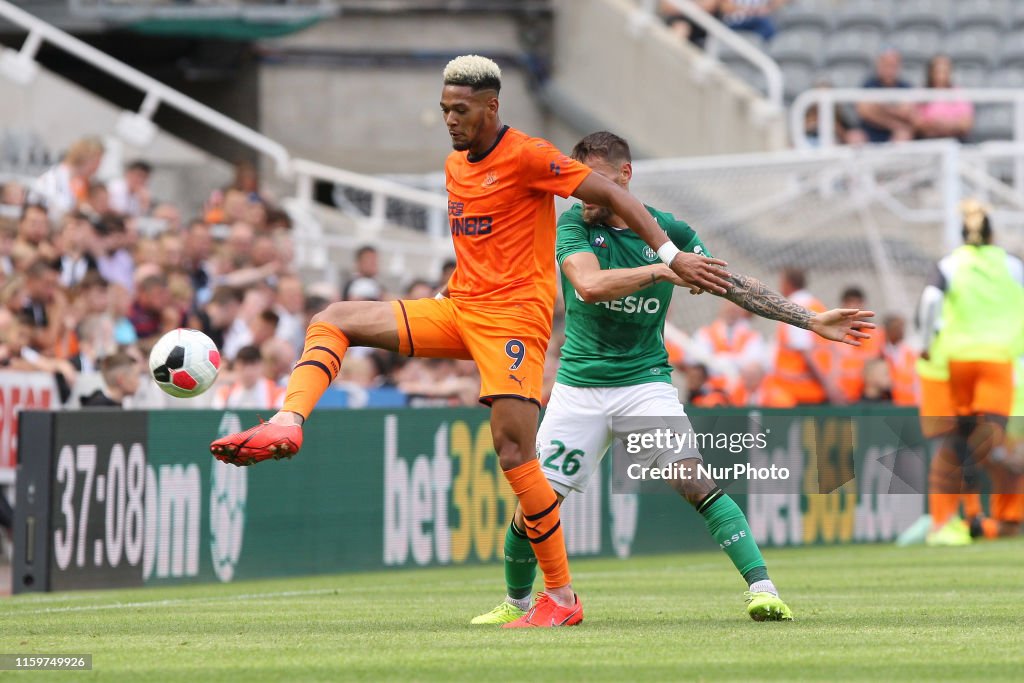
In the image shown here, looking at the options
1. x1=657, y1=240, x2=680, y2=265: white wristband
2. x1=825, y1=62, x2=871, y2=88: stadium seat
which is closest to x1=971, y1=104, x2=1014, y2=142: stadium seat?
x1=825, y1=62, x2=871, y2=88: stadium seat

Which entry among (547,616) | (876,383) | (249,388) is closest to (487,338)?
(547,616)

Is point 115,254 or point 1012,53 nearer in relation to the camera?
point 115,254

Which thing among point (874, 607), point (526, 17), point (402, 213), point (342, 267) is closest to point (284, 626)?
point (874, 607)

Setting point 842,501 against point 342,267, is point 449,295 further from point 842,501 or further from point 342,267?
point 342,267

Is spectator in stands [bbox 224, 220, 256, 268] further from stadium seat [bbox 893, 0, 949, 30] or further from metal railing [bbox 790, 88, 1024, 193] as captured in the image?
stadium seat [bbox 893, 0, 949, 30]

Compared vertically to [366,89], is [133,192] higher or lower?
lower

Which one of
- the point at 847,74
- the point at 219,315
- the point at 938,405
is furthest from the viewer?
the point at 847,74

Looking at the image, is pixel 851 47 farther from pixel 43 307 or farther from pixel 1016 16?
pixel 43 307

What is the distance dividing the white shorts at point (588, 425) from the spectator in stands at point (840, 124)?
15.1 meters

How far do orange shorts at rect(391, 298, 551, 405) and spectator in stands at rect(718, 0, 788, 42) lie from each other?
1786 cm

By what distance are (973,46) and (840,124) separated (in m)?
3.39

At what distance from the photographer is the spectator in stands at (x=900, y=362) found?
18.1 meters

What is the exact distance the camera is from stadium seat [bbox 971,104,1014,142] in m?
24.5

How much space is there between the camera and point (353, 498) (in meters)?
13.6
